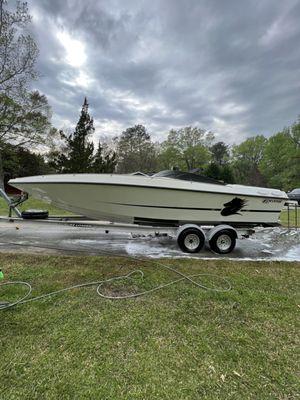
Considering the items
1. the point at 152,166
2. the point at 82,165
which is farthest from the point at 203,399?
the point at 152,166

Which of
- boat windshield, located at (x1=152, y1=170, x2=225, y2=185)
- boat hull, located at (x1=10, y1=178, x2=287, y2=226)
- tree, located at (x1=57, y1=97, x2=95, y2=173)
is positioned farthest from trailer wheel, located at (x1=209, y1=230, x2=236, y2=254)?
tree, located at (x1=57, y1=97, x2=95, y2=173)

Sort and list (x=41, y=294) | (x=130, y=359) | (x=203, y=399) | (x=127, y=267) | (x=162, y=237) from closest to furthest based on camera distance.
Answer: (x=203, y=399)
(x=130, y=359)
(x=41, y=294)
(x=127, y=267)
(x=162, y=237)

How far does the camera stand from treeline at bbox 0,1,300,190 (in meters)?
14.4

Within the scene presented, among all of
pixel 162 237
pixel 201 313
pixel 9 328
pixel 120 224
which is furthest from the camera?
pixel 162 237

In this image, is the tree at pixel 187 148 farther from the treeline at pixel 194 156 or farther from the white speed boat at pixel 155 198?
the white speed boat at pixel 155 198

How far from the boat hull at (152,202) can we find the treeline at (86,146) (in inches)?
37.2

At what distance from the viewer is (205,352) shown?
1863 mm

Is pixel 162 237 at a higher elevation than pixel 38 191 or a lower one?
lower

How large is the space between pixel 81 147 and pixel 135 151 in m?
18.7

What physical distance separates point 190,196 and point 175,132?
35663 mm

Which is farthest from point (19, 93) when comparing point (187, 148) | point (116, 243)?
point (187, 148)

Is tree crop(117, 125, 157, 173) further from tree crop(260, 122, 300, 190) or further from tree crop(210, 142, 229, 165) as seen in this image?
tree crop(210, 142, 229, 165)

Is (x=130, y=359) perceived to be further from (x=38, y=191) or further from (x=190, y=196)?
(x=38, y=191)

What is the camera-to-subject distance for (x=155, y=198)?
4.45 m
